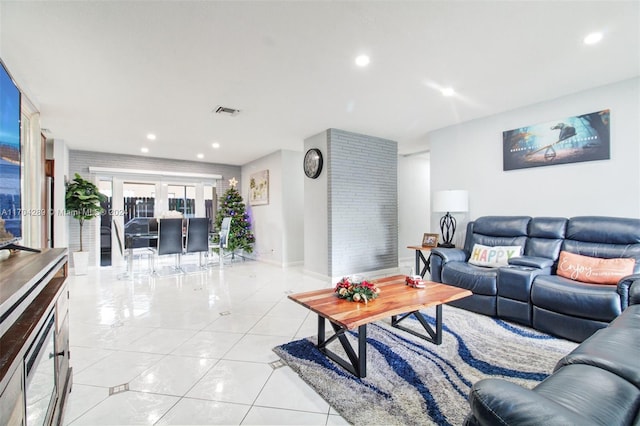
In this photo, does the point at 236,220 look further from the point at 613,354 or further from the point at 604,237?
the point at 613,354

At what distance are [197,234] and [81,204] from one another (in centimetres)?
212

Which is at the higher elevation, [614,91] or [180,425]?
[614,91]

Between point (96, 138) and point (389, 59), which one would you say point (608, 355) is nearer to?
point (389, 59)

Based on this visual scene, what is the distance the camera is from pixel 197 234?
219 inches

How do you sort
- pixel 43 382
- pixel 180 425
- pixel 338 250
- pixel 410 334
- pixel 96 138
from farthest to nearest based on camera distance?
pixel 96 138 < pixel 338 250 < pixel 410 334 < pixel 180 425 < pixel 43 382

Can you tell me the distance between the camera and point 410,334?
2637mm

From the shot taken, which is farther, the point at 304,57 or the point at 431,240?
the point at 431,240

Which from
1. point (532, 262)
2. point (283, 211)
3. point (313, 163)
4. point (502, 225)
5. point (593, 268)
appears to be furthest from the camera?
point (283, 211)

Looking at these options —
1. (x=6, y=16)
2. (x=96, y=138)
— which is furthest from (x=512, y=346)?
(x=96, y=138)

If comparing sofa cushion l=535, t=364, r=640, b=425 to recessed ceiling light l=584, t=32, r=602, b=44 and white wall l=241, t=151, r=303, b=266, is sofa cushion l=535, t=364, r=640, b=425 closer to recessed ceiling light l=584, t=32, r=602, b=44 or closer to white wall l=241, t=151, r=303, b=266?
recessed ceiling light l=584, t=32, r=602, b=44

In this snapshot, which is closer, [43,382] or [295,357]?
[43,382]

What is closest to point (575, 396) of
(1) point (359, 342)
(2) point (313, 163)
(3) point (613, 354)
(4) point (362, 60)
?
(3) point (613, 354)

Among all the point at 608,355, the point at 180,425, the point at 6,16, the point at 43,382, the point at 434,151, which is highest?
the point at 6,16

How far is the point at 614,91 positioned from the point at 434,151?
210 cm
